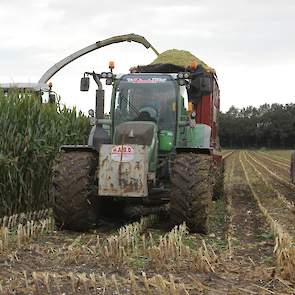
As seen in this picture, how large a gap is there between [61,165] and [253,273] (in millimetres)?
3384

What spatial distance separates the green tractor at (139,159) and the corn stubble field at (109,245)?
367mm

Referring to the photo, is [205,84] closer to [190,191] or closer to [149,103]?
[149,103]

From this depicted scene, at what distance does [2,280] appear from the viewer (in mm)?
4820

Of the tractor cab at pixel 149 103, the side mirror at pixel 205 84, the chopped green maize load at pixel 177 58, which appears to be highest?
the chopped green maize load at pixel 177 58

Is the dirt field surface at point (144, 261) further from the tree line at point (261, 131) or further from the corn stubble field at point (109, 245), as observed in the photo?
the tree line at point (261, 131)

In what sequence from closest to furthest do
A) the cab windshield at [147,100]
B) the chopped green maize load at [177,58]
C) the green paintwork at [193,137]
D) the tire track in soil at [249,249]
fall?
the tire track in soil at [249,249] → the cab windshield at [147,100] → the green paintwork at [193,137] → the chopped green maize load at [177,58]

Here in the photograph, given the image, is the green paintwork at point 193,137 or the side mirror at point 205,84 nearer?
the side mirror at point 205,84

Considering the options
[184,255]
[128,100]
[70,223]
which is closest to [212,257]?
[184,255]

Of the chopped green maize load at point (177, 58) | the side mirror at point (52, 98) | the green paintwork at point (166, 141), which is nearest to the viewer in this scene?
the green paintwork at point (166, 141)

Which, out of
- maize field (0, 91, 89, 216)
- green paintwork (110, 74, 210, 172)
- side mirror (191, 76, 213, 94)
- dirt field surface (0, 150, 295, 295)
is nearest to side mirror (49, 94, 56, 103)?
maize field (0, 91, 89, 216)

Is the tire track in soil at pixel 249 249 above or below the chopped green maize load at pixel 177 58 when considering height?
below

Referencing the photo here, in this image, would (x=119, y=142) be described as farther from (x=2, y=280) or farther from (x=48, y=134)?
(x=2, y=280)

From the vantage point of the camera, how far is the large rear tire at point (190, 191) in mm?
7504

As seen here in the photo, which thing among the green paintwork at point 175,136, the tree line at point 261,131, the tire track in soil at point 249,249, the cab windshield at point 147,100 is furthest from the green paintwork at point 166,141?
the tree line at point 261,131
